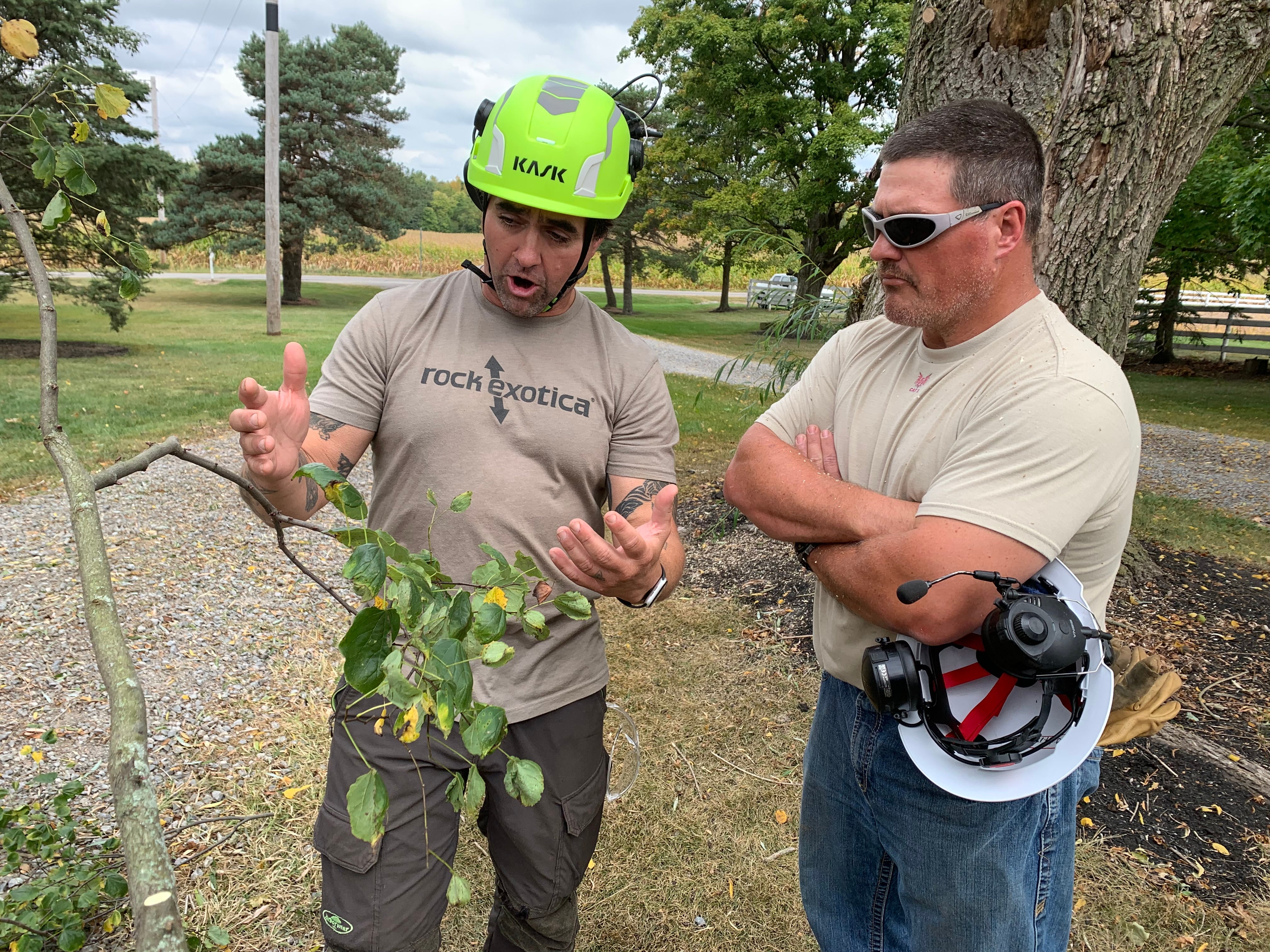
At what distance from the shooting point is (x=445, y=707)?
3.46 feet

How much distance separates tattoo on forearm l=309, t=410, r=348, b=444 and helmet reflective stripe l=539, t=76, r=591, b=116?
0.99 metres

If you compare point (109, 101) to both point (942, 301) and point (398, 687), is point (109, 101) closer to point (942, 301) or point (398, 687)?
point (398, 687)

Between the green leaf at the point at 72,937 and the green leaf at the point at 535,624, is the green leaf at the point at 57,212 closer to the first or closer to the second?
the green leaf at the point at 535,624

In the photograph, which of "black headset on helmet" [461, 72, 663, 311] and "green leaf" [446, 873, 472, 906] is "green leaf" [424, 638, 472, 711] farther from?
"black headset on helmet" [461, 72, 663, 311]

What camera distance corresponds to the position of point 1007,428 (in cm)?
173

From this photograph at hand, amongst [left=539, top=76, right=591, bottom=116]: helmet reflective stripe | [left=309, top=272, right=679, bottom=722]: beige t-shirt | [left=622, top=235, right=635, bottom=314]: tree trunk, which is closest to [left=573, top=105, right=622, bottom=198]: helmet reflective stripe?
[left=539, top=76, right=591, bottom=116]: helmet reflective stripe

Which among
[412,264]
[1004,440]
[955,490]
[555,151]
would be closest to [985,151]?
[1004,440]

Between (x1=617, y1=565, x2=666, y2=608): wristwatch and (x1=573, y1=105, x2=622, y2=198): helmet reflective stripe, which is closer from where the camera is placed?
(x1=617, y1=565, x2=666, y2=608): wristwatch

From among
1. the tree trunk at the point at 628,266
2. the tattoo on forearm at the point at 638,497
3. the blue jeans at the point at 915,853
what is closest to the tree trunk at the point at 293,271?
the tree trunk at the point at 628,266

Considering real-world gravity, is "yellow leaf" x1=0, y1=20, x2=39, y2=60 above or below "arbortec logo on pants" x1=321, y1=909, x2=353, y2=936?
above

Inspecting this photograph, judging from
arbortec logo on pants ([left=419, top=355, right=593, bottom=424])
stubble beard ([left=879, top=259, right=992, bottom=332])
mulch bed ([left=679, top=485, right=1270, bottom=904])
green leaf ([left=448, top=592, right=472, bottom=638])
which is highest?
stubble beard ([left=879, top=259, right=992, bottom=332])

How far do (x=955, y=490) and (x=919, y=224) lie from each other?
2.06 ft

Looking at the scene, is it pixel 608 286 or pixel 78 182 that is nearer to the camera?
pixel 78 182

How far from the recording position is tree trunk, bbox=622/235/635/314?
27641 mm
